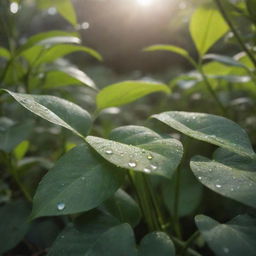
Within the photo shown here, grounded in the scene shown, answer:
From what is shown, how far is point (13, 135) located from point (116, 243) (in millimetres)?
390

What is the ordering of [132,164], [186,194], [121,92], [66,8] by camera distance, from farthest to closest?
[66,8] → [186,194] → [121,92] → [132,164]

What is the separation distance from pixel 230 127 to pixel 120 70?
12.8ft

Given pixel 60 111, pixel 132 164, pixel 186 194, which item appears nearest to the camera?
pixel 132 164

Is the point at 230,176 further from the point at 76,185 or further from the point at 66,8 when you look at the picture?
the point at 66,8

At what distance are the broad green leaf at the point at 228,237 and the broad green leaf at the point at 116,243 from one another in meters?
0.10

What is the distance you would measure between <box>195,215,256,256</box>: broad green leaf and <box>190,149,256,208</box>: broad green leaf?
52 millimetres

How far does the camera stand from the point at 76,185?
0.44m

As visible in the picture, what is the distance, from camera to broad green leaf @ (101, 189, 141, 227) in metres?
0.59

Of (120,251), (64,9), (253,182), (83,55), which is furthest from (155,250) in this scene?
(83,55)

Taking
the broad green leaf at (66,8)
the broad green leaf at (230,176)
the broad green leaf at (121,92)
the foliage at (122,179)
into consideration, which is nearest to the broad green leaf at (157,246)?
the foliage at (122,179)

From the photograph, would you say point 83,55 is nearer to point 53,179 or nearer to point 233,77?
point 233,77

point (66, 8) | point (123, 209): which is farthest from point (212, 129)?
point (66, 8)

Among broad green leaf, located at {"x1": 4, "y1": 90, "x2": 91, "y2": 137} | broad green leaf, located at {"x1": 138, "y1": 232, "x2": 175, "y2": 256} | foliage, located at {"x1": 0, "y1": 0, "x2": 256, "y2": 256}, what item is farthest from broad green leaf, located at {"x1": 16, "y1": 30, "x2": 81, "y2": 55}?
broad green leaf, located at {"x1": 138, "y1": 232, "x2": 175, "y2": 256}

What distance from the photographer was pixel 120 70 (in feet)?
14.2
